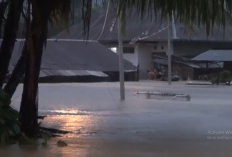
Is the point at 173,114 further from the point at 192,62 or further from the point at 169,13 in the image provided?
the point at 192,62

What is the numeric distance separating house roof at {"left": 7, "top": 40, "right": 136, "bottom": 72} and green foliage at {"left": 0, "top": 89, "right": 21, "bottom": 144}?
1296 inches

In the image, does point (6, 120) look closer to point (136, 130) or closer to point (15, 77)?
point (15, 77)

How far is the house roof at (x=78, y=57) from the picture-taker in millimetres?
43812

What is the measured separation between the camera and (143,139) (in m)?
10.7

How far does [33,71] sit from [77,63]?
35.5 metres

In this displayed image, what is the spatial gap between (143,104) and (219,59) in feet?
89.6

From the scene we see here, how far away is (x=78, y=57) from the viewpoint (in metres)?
46.9

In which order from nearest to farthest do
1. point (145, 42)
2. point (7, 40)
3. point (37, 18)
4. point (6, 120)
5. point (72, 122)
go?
point (6, 120)
point (37, 18)
point (7, 40)
point (72, 122)
point (145, 42)

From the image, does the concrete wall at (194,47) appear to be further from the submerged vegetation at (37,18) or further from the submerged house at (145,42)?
the submerged vegetation at (37,18)

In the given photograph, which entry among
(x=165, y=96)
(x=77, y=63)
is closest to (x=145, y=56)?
(x=77, y=63)

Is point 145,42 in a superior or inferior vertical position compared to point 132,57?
superior

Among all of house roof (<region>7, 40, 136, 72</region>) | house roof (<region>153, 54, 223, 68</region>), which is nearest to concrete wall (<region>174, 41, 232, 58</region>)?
house roof (<region>153, 54, 223, 68</region>)

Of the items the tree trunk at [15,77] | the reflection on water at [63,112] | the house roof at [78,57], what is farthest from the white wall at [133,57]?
the tree trunk at [15,77]

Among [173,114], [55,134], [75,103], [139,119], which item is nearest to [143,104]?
[75,103]
